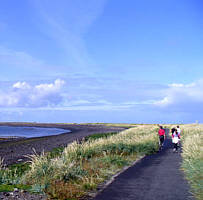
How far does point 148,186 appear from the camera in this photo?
358 inches

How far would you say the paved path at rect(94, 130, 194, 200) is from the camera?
7849 millimetres

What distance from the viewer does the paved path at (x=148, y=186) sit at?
785 centimetres

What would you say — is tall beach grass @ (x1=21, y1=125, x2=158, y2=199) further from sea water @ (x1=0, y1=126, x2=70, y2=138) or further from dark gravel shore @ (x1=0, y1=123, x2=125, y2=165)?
sea water @ (x1=0, y1=126, x2=70, y2=138)

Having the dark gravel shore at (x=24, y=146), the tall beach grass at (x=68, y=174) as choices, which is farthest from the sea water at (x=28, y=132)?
the tall beach grass at (x=68, y=174)

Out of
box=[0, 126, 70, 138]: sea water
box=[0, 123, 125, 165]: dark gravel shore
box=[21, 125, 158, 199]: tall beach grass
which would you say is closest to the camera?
box=[21, 125, 158, 199]: tall beach grass

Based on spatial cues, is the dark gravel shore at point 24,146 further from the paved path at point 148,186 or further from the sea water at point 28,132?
the sea water at point 28,132

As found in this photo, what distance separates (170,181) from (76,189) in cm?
362

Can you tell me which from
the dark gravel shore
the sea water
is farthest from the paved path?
the sea water

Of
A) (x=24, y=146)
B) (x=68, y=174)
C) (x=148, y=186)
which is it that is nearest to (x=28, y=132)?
(x=24, y=146)

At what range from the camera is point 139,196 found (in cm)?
784

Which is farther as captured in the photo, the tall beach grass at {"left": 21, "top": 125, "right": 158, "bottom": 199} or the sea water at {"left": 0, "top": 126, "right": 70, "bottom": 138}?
the sea water at {"left": 0, "top": 126, "right": 70, "bottom": 138}

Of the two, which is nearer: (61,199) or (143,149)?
(61,199)

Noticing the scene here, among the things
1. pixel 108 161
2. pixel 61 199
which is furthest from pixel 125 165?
pixel 61 199

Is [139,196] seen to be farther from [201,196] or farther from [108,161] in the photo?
[108,161]
